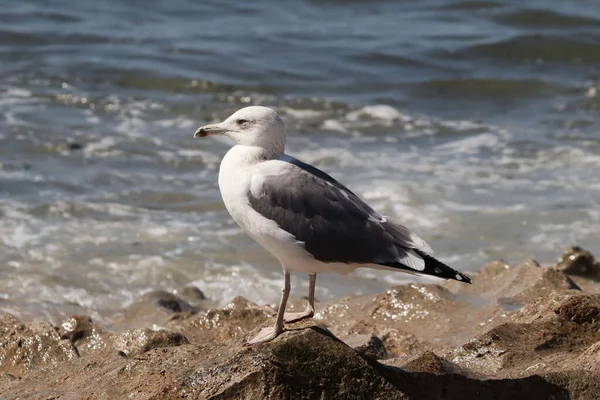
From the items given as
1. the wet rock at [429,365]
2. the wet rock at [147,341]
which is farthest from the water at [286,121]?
the wet rock at [429,365]

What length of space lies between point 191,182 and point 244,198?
631cm

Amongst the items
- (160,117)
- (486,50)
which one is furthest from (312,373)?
(486,50)

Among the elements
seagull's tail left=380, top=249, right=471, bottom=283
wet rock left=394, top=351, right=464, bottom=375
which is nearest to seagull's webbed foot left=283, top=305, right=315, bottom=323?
seagull's tail left=380, top=249, right=471, bottom=283

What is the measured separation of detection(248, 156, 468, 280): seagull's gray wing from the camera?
4.11 meters

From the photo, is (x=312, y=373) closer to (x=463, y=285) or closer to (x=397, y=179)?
(x=463, y=285)

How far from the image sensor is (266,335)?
3.91 meters

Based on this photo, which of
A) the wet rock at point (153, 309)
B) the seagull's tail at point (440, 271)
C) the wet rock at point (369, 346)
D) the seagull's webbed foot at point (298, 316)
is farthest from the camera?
the wet rock at point (153, 309)

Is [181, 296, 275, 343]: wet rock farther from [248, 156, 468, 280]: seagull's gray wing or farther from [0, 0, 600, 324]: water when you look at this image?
[0, 0, 600, 324]: water

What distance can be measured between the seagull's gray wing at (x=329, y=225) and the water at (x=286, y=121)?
137 inches

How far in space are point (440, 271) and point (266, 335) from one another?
69 cm

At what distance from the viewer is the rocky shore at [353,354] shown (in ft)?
11.8

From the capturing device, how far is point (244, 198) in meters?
4.17

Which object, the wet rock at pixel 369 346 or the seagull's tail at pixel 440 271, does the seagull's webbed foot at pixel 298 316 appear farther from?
the seagull's tail at pixel 440 271

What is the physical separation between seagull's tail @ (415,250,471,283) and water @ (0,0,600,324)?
12.1ft
